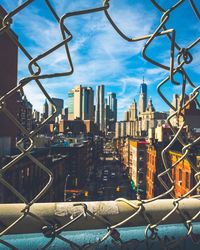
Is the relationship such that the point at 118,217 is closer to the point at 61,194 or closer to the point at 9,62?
the point at 61,194

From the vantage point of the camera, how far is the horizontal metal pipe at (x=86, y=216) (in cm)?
135

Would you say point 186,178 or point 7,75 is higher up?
point 7,75

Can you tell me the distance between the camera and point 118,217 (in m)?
1.50

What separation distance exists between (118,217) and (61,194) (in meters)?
36.6

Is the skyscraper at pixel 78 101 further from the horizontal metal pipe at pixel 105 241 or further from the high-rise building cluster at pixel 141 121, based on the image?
the horizontal metal pipe at pixel 105 241

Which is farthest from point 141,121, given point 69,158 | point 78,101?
point 69,158

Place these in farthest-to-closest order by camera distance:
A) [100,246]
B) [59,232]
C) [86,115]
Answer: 1. [86,115]
2. [100,246]
3. [59,232]

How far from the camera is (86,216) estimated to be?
4.72ft

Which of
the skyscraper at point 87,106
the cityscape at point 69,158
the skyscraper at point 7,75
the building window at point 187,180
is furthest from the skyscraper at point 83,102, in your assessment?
the building window at point 187,180

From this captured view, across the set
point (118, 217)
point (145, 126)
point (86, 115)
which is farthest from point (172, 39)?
point (86, 115)

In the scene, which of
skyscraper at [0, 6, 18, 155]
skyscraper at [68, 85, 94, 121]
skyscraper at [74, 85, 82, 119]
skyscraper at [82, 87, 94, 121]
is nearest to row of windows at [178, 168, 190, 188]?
skyscraper at [0, 6, 18, 155]

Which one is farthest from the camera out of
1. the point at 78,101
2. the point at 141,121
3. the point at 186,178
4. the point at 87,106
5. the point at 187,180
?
the point at 87,106

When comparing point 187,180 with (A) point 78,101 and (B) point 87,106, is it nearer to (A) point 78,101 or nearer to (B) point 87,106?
(A) point 78,101

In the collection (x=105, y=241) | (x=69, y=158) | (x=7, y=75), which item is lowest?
(x=105, y=241)
